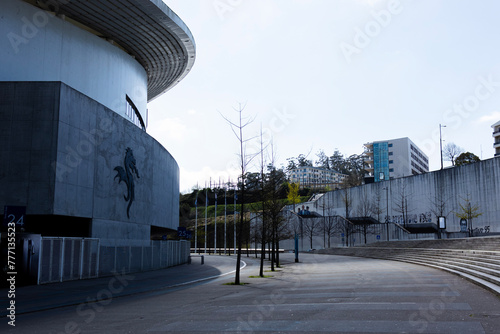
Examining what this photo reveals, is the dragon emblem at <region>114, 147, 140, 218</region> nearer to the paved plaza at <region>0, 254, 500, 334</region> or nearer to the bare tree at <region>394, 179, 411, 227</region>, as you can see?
the paved plaza at <region>0, 254, 500, 334</region>

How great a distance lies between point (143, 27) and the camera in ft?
115

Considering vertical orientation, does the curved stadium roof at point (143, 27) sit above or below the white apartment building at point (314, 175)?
below

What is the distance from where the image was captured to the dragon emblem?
101 feet

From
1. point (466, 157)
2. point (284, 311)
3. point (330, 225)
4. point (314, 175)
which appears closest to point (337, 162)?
point (314, 175)

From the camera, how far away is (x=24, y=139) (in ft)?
78.6

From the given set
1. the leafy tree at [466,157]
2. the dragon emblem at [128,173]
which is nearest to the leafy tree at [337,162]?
the leafy tree at [466,157]

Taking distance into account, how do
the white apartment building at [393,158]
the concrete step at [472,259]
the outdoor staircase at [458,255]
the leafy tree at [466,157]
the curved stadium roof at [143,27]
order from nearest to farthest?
the outdoor staircase at [458,255], the concrete step at [472,259], the curved stadium roof at [143,27], the leafy tree at [466,157], the white apartment building at [393,158]

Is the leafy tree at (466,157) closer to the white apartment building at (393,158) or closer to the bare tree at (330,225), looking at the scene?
the white apartment building at (393,158)

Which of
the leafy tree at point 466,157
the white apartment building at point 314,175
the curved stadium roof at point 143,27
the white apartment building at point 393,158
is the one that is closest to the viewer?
the curved stadium roof at point 143,27

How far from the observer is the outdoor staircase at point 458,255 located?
653 inches

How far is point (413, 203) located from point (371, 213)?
9269 millimetres

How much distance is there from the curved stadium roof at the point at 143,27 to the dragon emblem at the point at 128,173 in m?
9.78

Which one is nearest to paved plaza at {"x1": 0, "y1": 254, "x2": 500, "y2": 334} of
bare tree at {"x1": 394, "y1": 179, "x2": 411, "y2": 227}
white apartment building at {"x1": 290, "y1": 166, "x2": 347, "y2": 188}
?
bare tree at {"x1": 394, "y1": 179, "x2": 411, "y2": 227}

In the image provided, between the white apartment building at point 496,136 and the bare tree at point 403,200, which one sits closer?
the bare tree at point 403,200
